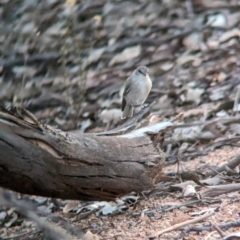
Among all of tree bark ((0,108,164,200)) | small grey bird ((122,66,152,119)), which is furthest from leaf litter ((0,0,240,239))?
small grey bird ((122,66,152,119))

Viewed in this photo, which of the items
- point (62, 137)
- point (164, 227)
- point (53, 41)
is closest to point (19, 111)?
point (62, 137)

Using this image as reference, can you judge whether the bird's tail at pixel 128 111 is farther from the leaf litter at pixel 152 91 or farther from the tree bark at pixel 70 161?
the tree bark at pixel 70 161

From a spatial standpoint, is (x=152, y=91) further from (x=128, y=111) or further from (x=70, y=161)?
(x=70, y=161)

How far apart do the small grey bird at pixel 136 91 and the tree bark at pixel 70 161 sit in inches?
56.6

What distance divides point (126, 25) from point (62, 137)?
3889 mm

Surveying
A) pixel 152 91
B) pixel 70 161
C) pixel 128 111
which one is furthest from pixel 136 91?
pixel 70 161

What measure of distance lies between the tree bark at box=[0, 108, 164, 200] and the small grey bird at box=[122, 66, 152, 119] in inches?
56.6

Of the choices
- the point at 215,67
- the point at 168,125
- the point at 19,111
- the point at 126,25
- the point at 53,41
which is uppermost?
the point at 19,111

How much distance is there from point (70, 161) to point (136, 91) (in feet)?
6.19

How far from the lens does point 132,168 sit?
3.40 metres

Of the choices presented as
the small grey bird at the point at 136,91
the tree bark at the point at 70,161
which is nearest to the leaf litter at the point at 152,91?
the tree bark at the point at 70,161

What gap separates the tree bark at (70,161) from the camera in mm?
3045

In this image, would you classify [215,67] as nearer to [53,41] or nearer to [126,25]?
[126,25]

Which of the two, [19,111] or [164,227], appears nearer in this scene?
[19,111]
